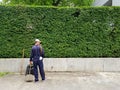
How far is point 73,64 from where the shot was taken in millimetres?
12516

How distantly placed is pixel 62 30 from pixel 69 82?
11.8 ft

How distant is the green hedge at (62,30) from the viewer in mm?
12406

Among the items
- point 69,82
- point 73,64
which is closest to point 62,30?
point 73,64

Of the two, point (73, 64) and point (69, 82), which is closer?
point (69, 82)

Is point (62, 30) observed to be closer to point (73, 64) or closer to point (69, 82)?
point (73, 64)

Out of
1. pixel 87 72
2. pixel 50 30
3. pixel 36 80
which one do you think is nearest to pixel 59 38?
pixel 50 30

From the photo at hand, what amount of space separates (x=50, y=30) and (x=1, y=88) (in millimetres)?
4756

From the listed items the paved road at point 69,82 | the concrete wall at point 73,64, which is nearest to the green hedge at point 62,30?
the concrete wall at point 73,64

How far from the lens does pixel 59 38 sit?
12547 mm

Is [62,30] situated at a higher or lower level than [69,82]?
higher

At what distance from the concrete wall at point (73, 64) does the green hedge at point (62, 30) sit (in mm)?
284

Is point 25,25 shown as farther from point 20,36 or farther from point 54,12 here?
point 54,12

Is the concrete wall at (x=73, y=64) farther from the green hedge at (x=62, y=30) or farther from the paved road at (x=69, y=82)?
the paved road at (x=69, y=82)

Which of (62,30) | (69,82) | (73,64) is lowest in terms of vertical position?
(69,82)
